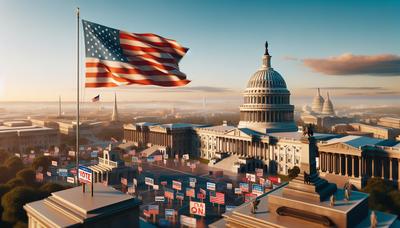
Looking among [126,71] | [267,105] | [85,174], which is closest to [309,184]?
[126,71]

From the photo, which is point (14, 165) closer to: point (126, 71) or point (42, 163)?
point (42, 163)

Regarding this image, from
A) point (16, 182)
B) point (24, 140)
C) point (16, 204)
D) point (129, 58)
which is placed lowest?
point (16, 204)

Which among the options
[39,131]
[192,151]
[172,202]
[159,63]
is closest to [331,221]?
[159,63]

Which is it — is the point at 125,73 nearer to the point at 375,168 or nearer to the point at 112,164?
the point at 112,164

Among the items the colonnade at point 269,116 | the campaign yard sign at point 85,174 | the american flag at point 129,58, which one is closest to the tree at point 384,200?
the american flag at point 129,58

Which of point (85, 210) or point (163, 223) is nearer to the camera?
point (85, 210)

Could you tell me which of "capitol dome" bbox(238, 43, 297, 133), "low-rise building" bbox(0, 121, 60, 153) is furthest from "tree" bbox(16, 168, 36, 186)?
"low-rise building" bbox(0, 121, 60, 153)
